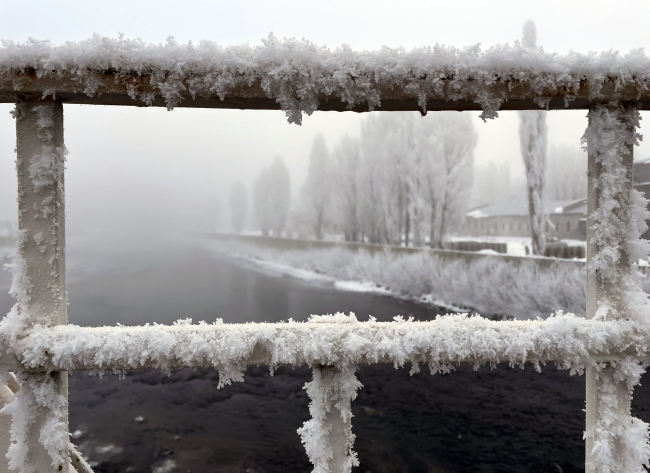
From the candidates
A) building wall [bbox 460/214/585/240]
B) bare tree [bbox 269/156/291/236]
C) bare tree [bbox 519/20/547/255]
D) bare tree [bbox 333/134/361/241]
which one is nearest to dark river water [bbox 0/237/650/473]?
bare tree [bbox 519/20/547/255]

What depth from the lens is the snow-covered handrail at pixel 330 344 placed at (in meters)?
0.55

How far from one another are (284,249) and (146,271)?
6842 mm

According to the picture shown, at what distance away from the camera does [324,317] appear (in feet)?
2.02

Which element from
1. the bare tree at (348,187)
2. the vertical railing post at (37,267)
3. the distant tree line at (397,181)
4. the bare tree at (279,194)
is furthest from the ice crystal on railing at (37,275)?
the bare tree at (279,194)

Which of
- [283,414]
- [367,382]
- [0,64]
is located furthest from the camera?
[367,382]

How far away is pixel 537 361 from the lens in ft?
1.94

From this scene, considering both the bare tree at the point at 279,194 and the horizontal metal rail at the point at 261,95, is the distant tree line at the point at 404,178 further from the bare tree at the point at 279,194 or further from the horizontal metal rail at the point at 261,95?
the horizontal metal rail at the point at 261,95

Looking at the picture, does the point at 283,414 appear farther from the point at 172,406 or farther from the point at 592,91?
the point at 592,91

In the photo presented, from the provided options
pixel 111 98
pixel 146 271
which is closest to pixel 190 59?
pixel 111 98

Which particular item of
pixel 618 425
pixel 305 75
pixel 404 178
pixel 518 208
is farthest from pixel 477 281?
pixel 518 208

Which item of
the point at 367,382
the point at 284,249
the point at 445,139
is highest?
the point at 445,139

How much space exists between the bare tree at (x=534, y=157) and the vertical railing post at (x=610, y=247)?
9.17 metres

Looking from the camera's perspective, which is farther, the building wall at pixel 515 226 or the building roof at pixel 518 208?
the building roof at pixel 518 208

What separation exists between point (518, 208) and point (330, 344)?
28734 mm
